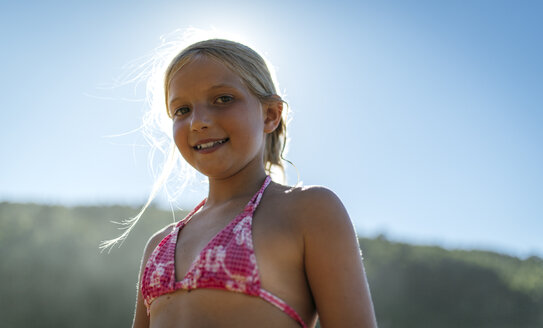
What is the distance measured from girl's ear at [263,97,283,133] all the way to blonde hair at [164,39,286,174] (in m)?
0.01

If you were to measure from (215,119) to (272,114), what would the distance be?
0.29m

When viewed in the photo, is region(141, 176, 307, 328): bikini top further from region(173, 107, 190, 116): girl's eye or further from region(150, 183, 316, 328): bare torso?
region(173, 107, 190, 116): girl's eye

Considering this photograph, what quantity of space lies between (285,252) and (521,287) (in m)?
10.6

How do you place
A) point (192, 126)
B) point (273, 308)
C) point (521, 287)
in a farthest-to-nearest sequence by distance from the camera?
point (521, 287) → point (192, 126) → point (273, 308)

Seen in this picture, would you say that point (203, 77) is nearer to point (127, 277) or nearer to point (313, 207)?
point (313, 207)

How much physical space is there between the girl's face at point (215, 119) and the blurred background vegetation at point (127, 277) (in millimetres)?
8706

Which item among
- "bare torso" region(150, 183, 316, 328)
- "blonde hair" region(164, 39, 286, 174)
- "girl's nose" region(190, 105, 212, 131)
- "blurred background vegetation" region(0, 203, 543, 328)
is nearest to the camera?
"bare torso" region(150, 183, 316, 328)

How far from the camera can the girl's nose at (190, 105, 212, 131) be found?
1.93 metres

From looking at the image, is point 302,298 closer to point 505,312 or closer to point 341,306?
point 341,306

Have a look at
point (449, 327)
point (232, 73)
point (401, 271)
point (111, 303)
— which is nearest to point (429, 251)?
point (401, 271)

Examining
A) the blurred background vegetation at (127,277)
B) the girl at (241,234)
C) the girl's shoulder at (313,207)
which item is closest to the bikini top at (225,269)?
the girl at (241,234)

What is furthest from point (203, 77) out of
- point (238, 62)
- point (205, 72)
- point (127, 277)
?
point (127, 277)

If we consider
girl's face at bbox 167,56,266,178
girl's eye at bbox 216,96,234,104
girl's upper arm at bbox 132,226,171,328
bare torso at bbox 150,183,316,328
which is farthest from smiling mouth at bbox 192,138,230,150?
girl's upper arm at bbox 132,226,171,328

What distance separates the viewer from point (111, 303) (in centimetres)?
1034
